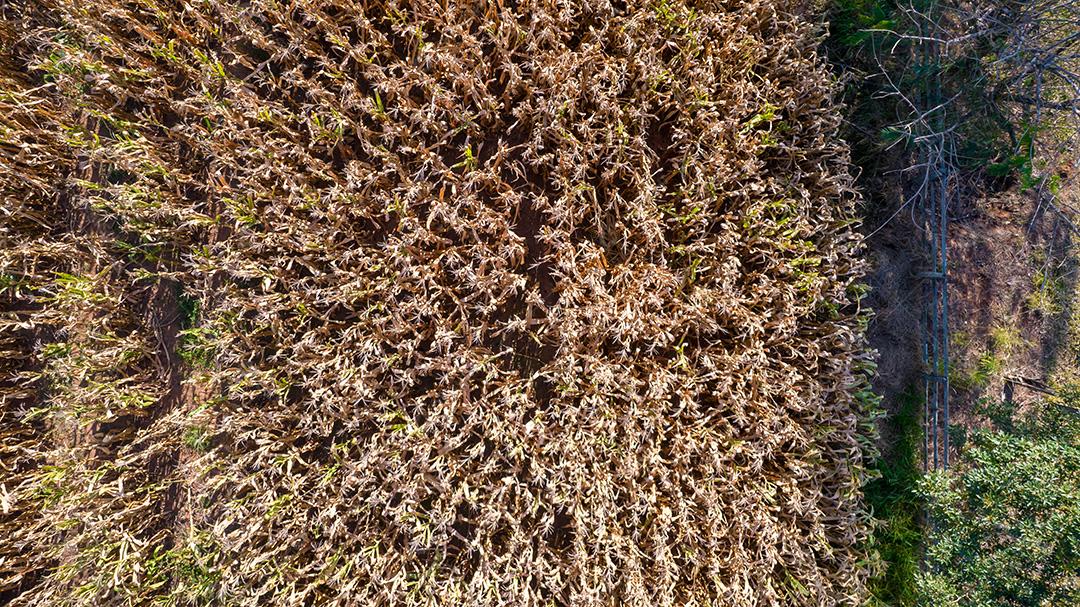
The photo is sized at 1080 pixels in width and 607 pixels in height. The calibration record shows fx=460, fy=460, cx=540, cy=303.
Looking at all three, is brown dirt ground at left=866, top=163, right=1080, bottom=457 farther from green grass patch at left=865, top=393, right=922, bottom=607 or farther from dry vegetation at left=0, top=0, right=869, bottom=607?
dry vegetation at left=0, top=0, right=869, bottom=607

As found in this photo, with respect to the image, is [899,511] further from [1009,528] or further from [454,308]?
[454,308]

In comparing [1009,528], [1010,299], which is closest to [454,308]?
[1009,528]

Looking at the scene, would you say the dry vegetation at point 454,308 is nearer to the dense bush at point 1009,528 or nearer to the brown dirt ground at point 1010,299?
the dense bush at point 1009,528

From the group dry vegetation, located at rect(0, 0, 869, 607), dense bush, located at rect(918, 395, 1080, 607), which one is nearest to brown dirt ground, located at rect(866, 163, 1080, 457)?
dense bush, located at rect(918, 395, 1080, 607)

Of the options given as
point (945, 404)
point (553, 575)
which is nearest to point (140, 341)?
point (553, 575)

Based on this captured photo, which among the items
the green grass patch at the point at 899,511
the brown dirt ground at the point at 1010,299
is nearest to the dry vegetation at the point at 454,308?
the green grass patch at the point at 899,511

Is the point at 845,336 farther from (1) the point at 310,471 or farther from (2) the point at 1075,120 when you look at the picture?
(1) the point at 310,471
